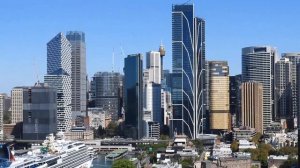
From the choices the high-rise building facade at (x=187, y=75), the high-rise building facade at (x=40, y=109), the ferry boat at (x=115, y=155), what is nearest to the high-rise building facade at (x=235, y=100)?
the high-rise building facade at (x=187, y=75)

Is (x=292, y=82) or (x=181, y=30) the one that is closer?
(x=181, y=30)

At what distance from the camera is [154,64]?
256 ft

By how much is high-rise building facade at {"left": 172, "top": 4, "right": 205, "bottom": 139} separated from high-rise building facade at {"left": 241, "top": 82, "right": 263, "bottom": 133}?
12.5 feet

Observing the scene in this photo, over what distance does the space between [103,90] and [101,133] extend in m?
12.1

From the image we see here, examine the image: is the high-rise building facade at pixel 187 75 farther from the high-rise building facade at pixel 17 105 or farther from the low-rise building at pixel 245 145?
the high-rise building facade at pixel 17 105

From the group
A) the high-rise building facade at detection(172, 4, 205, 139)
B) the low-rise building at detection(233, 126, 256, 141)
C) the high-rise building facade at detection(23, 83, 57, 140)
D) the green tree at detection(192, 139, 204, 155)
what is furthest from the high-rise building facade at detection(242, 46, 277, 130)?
the high-rise building facade at detection(23, 83, 57, 140)

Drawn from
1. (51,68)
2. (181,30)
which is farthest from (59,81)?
(181,30)

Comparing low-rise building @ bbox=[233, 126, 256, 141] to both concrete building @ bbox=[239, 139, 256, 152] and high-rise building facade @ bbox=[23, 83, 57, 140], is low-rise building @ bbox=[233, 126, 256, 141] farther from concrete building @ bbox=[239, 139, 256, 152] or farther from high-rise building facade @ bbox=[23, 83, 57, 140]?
high-rise building facade @ bbox=[23, 83, 57, 140]

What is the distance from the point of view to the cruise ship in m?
23.9

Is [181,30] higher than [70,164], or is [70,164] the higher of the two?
[181,30]

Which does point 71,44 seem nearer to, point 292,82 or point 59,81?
point 59,81

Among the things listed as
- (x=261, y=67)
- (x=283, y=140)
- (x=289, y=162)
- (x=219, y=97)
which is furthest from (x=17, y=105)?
(x=289, y=162)

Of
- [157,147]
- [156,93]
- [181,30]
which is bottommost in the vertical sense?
[157,147]

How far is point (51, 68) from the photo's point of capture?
6881 centimetres
